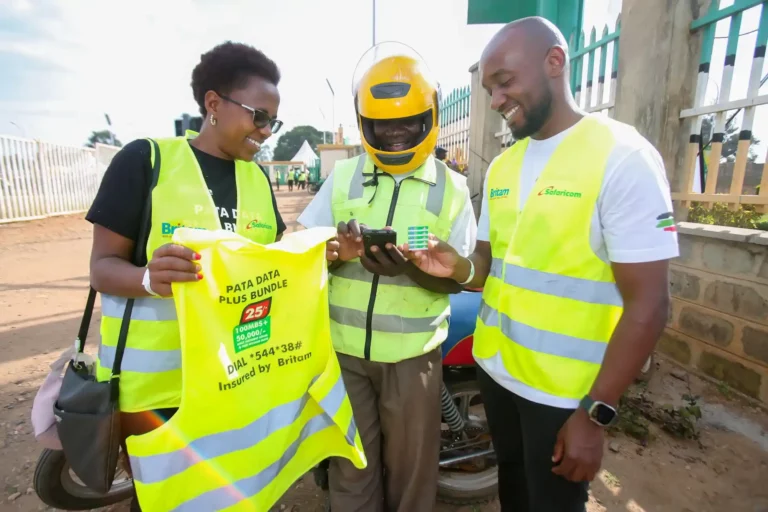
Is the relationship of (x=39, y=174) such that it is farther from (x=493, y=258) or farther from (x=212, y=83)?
(x=493, y=258)

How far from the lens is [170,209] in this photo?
156 cm

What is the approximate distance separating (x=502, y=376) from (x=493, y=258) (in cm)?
46

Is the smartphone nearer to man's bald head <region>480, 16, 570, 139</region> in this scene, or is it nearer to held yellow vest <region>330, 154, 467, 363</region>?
held yellow vest <region>330, 154, 467, 363</region>

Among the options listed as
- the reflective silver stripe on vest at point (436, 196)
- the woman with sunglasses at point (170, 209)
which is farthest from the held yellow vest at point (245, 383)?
the reflective silver stripe on vest at point (436, 196)

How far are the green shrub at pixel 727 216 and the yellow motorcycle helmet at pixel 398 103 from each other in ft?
10.7

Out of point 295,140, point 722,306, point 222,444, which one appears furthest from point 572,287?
point 295,140

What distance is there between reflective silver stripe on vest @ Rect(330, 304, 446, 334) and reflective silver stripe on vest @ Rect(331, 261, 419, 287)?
141 mm

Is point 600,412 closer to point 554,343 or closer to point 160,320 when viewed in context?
point 554,343

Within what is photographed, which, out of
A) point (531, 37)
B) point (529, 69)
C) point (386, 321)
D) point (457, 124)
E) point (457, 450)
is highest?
point (457, 124)

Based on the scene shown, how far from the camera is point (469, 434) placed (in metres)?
2.81

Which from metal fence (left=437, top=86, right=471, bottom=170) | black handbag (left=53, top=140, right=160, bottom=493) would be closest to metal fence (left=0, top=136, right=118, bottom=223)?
metal fence (left=437, top=86, right=471, bottom=170)

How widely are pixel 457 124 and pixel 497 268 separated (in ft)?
29.5

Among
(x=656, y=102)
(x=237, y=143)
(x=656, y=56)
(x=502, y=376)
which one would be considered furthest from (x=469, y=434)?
(x=656, y=56)

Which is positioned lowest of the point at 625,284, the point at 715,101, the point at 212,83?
the point at 625,284
